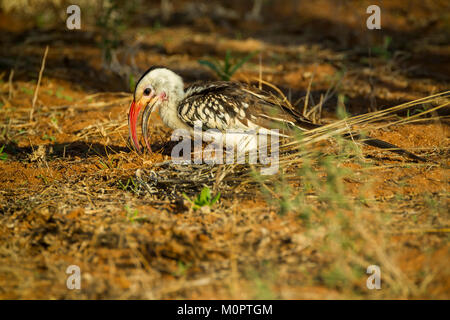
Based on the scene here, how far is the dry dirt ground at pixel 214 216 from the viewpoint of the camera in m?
2.67

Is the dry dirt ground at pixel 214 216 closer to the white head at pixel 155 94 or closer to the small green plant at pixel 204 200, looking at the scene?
the small green plant at pixel 204 200

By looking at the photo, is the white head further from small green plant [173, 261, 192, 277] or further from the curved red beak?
small green plant [173, 261, 192, 277]

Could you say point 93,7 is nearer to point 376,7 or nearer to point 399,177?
point 376,7

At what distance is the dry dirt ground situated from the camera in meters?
2.67

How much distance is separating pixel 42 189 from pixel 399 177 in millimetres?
3025

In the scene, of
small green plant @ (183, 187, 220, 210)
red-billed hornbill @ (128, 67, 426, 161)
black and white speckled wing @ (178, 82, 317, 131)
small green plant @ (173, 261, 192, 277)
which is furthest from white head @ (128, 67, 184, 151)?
small green plant @ (173, 261, 192, 277)

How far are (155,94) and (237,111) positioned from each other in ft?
3.13

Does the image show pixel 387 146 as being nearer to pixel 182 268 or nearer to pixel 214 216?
pixel 214 216

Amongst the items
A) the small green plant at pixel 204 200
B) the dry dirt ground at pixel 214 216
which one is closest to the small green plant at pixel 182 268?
the dry dirt ground at pixel 214 216

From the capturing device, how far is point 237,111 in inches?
164

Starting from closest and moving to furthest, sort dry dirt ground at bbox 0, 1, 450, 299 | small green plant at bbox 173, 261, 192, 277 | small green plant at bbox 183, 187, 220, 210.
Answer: dry dirt ground at bbox 0, 1, 450, 299
small green plant at bbox 173, 261, 192, 277
small green plant at bbox 183, 187, 220, 210

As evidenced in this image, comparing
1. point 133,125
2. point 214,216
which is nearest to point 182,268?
point 214,216

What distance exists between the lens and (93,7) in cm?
921

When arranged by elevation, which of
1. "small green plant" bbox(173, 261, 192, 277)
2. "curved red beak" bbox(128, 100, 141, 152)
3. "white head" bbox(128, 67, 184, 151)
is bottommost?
"small green plant" bbox(173, 261, 192, 277)
